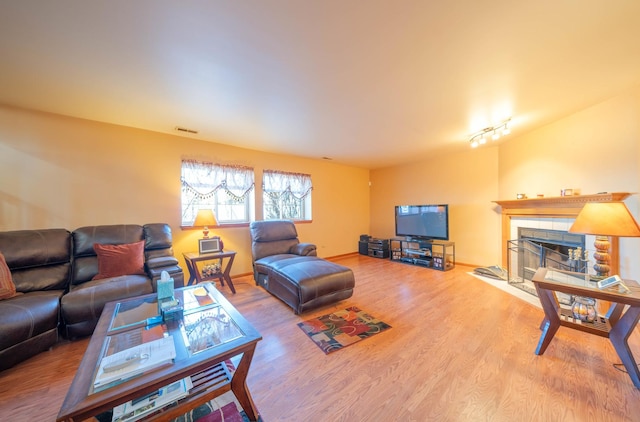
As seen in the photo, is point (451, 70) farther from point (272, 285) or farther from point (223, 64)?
point (272, 285)

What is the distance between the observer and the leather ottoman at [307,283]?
2441 mm

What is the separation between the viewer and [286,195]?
14.9ft

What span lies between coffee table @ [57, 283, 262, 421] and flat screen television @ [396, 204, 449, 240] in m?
4.09

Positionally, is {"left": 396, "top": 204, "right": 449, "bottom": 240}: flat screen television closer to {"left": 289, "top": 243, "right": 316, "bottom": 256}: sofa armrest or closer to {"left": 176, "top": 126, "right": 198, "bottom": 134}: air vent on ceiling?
{"left": 289, "top": 243, "right": 316, "bottom": 256}: sofa armrest

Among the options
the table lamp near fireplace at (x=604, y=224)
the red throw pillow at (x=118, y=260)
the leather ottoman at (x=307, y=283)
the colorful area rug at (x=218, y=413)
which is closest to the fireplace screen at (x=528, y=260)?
the table lamp near fireplace at (x=604, y=224)

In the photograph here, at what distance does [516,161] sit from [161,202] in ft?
18.1

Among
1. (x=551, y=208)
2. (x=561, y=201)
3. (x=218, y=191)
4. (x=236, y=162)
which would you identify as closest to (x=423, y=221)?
(x=551, y=208)

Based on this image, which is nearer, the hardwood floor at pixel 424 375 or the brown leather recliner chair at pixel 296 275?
the hardwood floor at pixel 424 375

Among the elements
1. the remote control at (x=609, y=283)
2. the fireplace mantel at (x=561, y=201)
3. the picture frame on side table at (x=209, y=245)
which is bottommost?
the remote control at (x=609, y=283)

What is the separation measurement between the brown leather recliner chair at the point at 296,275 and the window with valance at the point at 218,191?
2.03 ft

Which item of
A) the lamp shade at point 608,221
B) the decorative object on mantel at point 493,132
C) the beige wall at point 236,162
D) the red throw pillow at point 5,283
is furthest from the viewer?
the decorative object on mantel at point 493,132

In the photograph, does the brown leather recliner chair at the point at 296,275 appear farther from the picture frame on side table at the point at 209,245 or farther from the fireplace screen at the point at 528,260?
the fireplace screen at the point at 528,260

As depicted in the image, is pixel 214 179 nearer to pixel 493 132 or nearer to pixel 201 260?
pixel 201 260

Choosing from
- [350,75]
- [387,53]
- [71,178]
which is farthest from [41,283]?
[387,53]
